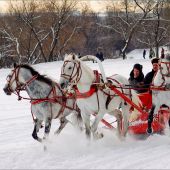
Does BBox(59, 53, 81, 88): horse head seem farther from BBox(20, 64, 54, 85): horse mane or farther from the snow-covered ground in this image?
the snow-covered ground

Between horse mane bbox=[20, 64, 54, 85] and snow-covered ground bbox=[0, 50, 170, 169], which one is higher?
horse mane bbox=[20, 64, 54, 85]

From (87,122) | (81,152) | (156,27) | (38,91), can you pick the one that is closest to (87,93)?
(87,122)

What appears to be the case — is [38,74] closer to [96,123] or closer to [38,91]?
[38,91]

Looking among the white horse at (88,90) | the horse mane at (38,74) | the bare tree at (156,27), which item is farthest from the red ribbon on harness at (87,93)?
the bare tree at (156,27)

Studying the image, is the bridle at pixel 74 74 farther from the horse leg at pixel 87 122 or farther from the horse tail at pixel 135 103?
the horse tail at pixel 135 103

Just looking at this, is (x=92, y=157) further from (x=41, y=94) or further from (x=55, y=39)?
(x=55, y=39)

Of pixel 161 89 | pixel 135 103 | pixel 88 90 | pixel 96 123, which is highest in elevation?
pixel 88 90

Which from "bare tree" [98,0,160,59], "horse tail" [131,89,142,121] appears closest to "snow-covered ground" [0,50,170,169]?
"horse tail" [131,89,142,121]

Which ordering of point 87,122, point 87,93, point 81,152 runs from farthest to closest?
point 87,122 < point 81,152 < point 87,93

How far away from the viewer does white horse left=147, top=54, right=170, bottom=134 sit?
7.45 metres

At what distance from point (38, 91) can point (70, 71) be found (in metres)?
0.98

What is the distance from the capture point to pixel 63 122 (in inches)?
337

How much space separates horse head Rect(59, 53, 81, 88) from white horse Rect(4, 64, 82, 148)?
2.75 ft

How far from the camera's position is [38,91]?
25.1ft
